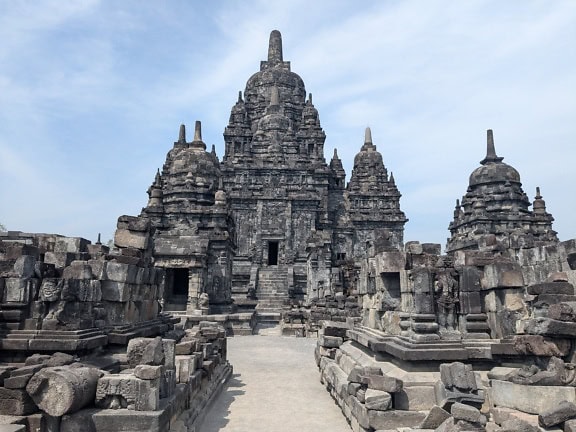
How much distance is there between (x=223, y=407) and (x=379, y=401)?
3.56 metres

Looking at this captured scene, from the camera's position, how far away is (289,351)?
15.4 meters

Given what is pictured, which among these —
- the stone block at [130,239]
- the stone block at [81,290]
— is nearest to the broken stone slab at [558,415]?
the stone block at [81,290]

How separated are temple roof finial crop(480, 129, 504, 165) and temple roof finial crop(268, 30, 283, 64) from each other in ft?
92.8

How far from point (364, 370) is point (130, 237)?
560 cm

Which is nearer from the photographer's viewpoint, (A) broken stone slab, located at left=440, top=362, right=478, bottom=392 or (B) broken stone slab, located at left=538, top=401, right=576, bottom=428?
(B) broken stone slab, located at left=538, top=401, right=576, bottom=428

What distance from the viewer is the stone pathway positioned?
23.9ft

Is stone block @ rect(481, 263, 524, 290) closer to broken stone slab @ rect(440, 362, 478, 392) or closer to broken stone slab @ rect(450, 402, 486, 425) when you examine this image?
broken stone slab @ rect(440, 362, 478, 392)

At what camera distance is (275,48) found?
53812 millimetres

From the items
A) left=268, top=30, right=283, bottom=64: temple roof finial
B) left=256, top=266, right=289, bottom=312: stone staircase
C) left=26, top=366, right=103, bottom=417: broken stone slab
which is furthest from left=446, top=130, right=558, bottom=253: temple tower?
left=268, top=30, right=283, bottom=64: temple roof finial

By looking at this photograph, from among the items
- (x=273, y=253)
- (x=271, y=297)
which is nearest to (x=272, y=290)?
Result: (x=271, y=297)

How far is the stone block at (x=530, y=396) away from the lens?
5.12 m

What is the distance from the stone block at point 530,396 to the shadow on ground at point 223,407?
4.12 metres

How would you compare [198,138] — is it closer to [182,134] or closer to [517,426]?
[182,134]

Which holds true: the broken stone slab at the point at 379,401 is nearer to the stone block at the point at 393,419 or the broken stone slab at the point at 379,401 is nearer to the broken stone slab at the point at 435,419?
the stone block at the point at 393,419
